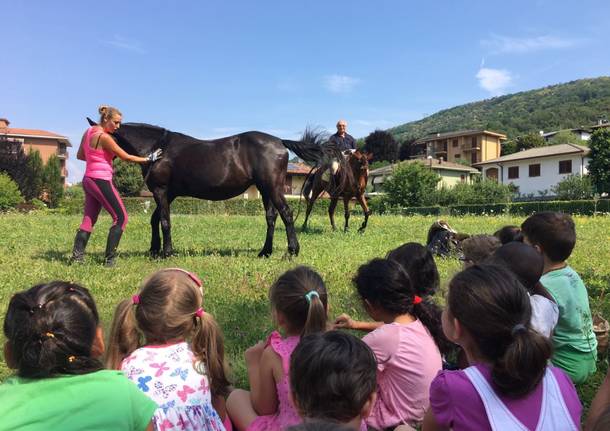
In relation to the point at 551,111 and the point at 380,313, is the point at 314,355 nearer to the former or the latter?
the point at 380,313

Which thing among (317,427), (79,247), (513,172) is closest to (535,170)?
(513,172)

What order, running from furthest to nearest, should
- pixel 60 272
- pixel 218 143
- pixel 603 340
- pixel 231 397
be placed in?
pixel 218 143
pixel 60 272
pixel 603 340
pixel 231 397

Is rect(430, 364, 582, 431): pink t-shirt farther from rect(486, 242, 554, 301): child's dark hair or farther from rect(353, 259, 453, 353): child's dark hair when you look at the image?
rect(486, 242, 554, 301): child's dark hair

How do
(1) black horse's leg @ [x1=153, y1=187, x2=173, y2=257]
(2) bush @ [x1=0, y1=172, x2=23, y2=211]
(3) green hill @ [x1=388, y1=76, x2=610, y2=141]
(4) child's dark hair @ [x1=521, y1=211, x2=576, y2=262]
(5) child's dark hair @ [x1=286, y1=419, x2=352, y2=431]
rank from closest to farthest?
(5) child's dark hair @ [x1=286, y1=419, x2=352, y2=431] → (4) child's dark hair @ [x1=521, y1=211, x2=576, y2=262] → (1) black horse's leg @ [x1=153, y1=187, x2=173, y2=257] → (2) bush @ [x1=0, y1=172, x2=23, y2=211] → (3) green hill @ [x1=388, y1=76, x2=610, y2=141]

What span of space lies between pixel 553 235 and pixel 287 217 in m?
4.91

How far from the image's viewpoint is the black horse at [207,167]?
7.81 meters

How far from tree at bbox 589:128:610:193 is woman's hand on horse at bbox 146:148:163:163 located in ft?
144

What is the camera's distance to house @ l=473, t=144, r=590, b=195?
55312mm

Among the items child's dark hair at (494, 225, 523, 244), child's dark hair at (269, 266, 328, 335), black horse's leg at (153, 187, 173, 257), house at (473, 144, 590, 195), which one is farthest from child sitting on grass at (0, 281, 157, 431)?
house at (473, 144, 590, 195)

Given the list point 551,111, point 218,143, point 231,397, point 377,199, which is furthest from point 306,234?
point 551,111

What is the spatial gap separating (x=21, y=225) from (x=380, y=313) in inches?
465

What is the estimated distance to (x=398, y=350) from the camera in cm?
266

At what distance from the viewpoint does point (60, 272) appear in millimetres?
6348

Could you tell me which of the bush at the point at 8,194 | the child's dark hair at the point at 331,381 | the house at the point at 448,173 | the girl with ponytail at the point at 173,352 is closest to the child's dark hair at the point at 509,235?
the girl with ponytail at the point at 173,352
